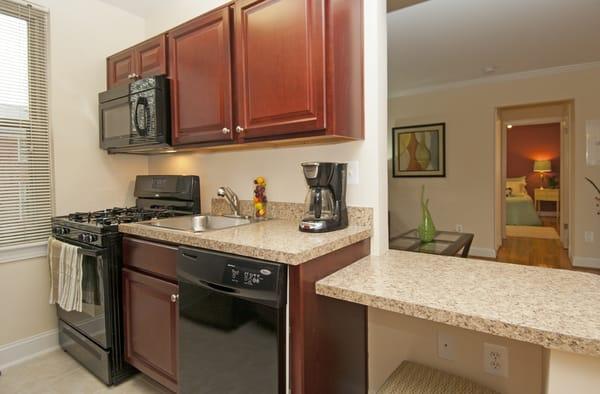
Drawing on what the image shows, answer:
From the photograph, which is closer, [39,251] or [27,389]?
[27,389]

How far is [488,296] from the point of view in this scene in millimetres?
1020

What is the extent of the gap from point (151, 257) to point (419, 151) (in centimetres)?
440

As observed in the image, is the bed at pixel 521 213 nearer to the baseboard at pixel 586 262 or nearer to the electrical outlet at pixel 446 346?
the baseboard at pixel 586 262

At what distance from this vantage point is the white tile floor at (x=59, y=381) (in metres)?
1.81

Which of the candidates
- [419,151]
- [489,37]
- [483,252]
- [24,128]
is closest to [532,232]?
[483,252]

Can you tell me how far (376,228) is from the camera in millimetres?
1607

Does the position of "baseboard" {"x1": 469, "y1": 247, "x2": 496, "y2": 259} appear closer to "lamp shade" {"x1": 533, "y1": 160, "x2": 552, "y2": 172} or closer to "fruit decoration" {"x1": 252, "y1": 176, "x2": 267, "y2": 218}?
"fruit decoration" {"x1": 252, "y1": 176, "x2": 267, "y2": 218}

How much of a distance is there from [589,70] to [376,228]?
4.18 metres

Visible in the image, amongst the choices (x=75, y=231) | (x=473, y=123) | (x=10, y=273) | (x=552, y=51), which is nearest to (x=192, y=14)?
(x=75, y=231)

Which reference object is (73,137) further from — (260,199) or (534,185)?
(534,185)

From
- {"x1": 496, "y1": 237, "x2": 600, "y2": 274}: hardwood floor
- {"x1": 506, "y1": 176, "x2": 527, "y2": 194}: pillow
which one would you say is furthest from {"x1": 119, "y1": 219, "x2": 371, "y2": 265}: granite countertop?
{"x1": 506, "y1": 176, "x2": 527, "y2": 194}: pillow

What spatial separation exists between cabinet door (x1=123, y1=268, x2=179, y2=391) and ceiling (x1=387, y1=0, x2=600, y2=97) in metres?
2.66

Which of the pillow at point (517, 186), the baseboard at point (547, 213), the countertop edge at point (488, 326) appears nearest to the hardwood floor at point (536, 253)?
the pillow at point (517, 186)

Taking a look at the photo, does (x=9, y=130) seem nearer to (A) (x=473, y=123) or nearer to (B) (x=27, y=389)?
(B) (x=27, y=389)
